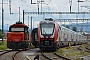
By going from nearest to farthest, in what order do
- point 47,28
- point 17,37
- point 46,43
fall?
1. point 46,43
2. point 47,28
3. point 17,37

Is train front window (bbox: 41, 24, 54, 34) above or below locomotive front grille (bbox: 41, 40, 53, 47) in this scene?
above

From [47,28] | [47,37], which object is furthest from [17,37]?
[47,37]

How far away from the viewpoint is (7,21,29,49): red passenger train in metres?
34.0

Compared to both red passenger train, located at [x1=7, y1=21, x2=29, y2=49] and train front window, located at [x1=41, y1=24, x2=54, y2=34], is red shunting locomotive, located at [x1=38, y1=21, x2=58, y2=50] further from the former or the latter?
red passenger train, located at [x1=7, y1=21, x2=29, y2=49]

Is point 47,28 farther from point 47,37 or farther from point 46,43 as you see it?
point 46,43

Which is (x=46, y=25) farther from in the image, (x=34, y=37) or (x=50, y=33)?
(x=34, y=37)

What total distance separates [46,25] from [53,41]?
2048 mm

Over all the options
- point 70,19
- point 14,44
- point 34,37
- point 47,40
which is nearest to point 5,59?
point 47,40

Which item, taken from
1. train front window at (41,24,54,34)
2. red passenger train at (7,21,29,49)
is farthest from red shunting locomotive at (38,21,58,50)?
red passenger train at (7,21,29,49)

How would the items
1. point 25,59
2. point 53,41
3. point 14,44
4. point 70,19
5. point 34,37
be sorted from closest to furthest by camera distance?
1. point 25,59
2. point 53,41
3. point 14,44
4. point 34,37
5. point 70,19

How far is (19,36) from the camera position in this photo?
34344 mm

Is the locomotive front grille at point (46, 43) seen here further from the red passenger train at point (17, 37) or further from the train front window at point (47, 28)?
the red passenger train at point (17, 37)

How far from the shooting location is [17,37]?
34.2 meters

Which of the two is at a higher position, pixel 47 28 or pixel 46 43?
pixel 47 28
